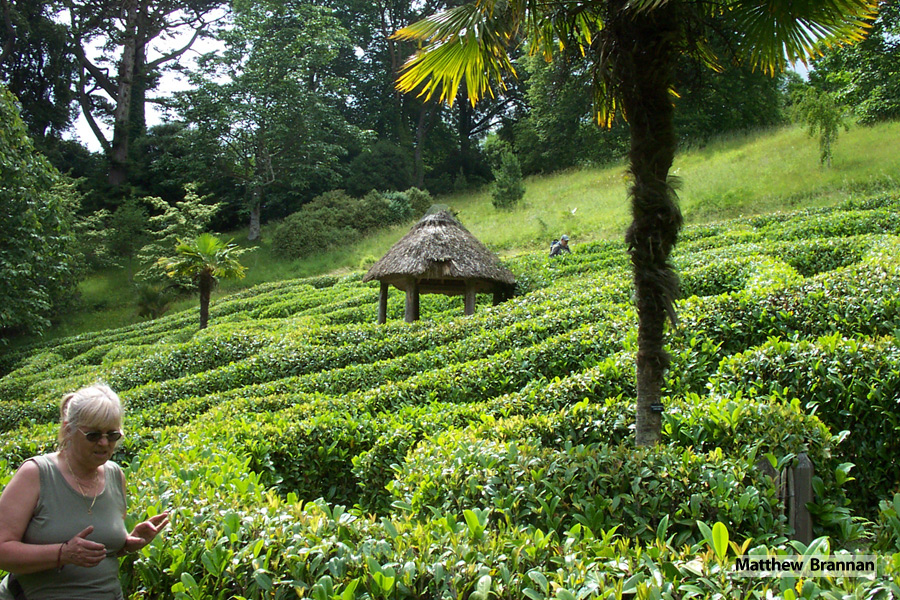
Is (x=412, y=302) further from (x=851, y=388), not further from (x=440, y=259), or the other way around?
(x=851, y=388)

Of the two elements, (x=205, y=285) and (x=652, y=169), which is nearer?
(x=652, y=169)

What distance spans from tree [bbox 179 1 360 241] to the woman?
117 ft

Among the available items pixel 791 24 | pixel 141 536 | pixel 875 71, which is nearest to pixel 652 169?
pixel 791 24

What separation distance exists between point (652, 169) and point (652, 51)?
85 centimetres

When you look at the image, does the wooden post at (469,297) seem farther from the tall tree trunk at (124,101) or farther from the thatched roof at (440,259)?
the tall tree trunk at (124,101)

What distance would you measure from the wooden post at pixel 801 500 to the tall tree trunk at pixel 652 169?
1.06m

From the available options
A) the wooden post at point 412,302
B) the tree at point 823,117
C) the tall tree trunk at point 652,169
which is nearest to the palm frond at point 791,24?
the tall tree trunk at point 652,169

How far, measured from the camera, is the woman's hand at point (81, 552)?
8.42ft

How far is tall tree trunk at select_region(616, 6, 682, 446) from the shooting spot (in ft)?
14.2

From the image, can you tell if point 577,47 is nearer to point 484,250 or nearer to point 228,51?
point 484,250

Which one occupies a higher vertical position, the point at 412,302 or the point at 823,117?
the point at 823,117

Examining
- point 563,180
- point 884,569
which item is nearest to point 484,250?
point 884,569

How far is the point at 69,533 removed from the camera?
2715 mm

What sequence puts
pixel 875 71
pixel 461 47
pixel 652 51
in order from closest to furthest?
pixel 652 51, pixel 461 47, pixel 875 71
